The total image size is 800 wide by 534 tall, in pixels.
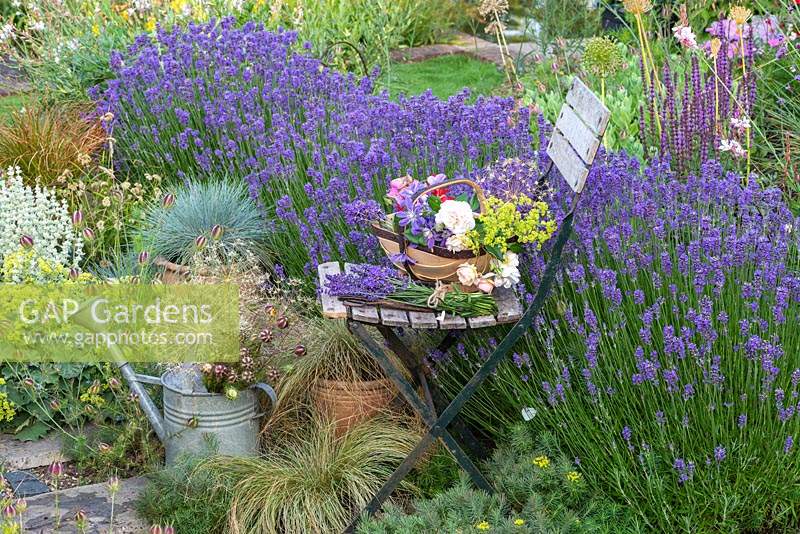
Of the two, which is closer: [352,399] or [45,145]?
[352,399]

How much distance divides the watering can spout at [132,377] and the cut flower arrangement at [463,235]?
1223mm

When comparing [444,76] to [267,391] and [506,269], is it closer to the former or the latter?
[267,391]

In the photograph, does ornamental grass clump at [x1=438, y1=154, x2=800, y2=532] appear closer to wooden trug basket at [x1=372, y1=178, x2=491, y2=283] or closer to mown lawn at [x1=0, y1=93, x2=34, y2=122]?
wooden trug basket at [x1=372, y1=178, x2=491, y2=283]

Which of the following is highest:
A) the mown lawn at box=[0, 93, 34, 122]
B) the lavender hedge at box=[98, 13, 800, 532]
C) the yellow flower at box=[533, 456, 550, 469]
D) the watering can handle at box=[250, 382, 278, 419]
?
the lavender hedge at box=[98, 13, 800, 532]

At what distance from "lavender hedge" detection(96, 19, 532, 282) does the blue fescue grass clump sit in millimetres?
123

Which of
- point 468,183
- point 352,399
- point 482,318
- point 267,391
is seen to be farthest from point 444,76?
point 482,318

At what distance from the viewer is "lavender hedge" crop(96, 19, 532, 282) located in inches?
162

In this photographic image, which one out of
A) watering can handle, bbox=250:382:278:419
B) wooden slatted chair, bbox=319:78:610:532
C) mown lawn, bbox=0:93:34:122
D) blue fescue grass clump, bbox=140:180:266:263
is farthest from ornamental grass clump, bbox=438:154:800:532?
mown lawn, bbox=0:93:34:122

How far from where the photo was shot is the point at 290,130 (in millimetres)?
4680

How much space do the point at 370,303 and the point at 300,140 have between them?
67.9 inches

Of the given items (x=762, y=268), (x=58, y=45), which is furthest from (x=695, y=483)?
(x=58, y=45)

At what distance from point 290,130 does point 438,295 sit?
6.21ft

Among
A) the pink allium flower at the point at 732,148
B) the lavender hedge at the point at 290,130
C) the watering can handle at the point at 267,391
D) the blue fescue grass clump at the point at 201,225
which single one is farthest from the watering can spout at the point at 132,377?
the pink allium flower at the point at 732,148

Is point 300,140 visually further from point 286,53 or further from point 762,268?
point 762,268
